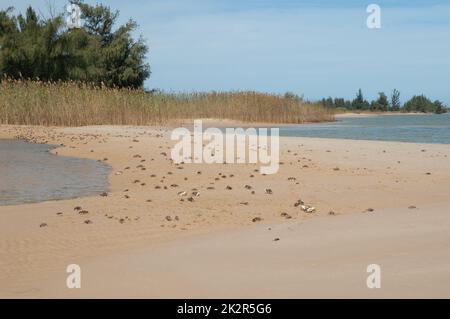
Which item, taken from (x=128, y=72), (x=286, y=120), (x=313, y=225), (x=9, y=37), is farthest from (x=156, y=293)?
(x=128, y=72)

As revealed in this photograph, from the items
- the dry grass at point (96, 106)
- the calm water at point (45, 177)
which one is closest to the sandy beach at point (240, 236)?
the calm water at point (45, 177)

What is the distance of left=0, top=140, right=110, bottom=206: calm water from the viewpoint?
27.8 ft

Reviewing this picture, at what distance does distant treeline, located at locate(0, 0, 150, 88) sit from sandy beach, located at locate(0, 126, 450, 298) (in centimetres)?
3207

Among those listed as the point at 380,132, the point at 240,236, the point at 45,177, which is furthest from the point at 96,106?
the point at 240,236

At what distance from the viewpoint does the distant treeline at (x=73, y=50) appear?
138 ft

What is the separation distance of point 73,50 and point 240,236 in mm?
42353

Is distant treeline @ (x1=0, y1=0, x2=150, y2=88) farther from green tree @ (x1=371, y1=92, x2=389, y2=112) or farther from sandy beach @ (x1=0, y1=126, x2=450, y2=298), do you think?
green tree @ (x1=371, y1=92, x2=389, y2=112)

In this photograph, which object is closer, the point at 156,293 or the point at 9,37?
the point at 156,293

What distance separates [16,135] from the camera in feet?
68.3

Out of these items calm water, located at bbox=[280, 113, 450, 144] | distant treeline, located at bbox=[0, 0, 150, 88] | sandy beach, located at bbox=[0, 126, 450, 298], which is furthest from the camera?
distant treeline, located at bbox=[0, 0, 150, 88]

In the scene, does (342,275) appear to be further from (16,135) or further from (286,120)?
(286,120)

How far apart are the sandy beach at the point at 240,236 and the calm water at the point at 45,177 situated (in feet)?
1.73

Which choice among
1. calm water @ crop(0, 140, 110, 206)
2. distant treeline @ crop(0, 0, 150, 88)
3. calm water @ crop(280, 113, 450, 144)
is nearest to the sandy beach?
calm water @ crop(0, 140, 110, 206)
